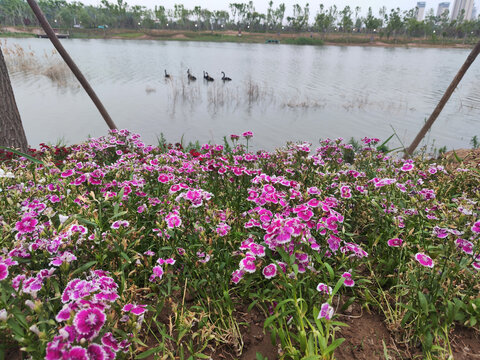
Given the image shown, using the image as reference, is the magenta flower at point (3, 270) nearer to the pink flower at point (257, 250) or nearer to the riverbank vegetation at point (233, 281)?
the riverbank vegetation at point (233, 281)

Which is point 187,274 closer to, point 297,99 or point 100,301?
point 100,301

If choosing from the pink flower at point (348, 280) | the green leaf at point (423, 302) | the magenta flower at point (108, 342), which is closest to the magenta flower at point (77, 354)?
the magenta flower at point (108, 342)

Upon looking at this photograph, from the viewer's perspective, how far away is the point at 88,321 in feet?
3.58

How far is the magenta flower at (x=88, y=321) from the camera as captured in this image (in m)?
1.07

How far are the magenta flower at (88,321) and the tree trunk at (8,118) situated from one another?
5.08 meters

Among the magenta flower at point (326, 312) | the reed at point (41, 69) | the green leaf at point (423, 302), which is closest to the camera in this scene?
the magenta flower at point (326, 312)

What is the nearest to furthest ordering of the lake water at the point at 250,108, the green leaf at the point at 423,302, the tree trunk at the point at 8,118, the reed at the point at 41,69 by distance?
the green leaf at the point at 423,302 → the tree trunk at the point at 8,118 → the lake water at the point at 250,108 → the reed at the point at 41,69

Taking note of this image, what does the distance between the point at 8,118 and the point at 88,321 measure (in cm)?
526

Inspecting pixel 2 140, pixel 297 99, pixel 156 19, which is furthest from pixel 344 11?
pixel 2 140

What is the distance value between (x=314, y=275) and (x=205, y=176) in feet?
6.62

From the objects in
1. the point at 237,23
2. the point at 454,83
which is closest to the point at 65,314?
the point at 454,83

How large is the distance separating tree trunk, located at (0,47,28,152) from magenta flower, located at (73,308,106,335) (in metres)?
5.08

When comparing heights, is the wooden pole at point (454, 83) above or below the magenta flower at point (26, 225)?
above

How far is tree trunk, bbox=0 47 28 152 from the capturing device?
470 cm
